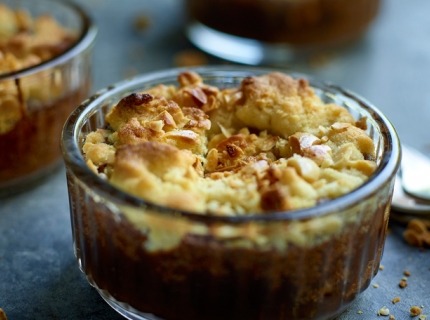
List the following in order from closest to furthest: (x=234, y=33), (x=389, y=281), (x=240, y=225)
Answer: (x=240, y=225)
(x=389, y=281)
(x=234, y=33)

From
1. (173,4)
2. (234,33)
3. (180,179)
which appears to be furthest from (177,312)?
(173,4)

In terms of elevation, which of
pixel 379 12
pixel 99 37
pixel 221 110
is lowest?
pixel 99 37

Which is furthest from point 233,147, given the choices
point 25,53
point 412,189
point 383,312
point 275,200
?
point 25,53

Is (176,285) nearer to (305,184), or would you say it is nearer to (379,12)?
(305,184)

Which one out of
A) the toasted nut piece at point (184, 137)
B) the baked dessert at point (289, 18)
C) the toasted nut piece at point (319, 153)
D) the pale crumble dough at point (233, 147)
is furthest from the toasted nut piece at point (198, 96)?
the baked dessert at point (289, 18)

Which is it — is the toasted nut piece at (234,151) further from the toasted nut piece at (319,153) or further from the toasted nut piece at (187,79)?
the toasted nut piece at (187,79)

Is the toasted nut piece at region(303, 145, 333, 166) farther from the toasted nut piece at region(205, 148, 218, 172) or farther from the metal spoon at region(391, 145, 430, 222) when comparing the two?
the metal spoon at region(391, 145, 430, 222)

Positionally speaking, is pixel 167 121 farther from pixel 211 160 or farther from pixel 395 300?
pixel 395 300
